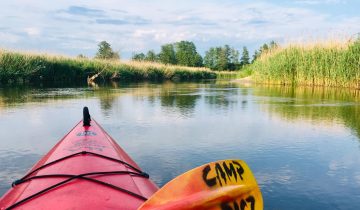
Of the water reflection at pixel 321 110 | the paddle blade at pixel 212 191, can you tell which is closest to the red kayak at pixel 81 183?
the paddle blade at pixel 212 191

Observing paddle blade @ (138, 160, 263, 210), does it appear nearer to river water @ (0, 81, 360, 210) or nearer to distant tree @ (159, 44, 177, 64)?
river water @ (0, 81, 360, 210)

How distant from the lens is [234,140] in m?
5.57

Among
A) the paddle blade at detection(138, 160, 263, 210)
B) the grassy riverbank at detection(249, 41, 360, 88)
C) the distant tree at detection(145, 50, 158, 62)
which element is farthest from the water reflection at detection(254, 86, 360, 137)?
the distant tree at detection(145, 50, 158, 62)

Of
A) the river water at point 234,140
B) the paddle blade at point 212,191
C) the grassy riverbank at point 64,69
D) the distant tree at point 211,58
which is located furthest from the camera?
the distant tree at point 211,58

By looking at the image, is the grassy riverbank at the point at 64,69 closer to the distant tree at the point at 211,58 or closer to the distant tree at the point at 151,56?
the distant tree at the point at 151,56

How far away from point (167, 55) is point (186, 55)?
331 centimetres

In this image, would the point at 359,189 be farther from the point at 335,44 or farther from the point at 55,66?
the point at 55,66

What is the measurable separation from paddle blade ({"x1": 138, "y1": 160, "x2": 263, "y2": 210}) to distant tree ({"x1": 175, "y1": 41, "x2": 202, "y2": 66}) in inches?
2129

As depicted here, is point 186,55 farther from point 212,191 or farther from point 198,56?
point 212,191

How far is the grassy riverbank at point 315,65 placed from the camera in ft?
45.0

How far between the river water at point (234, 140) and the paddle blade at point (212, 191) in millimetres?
1499

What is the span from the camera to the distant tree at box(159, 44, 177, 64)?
5459 cm

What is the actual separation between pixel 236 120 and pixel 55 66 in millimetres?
15369

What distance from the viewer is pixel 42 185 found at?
7.39ft
